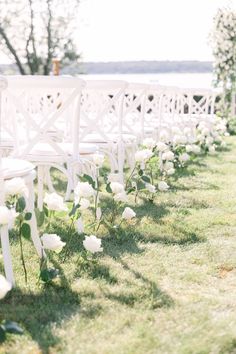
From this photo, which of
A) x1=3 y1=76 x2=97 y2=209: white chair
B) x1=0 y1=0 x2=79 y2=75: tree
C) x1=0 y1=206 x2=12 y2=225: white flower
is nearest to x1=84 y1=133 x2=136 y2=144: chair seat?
x1=3 y1=76 x2=97 y2=209: white chair

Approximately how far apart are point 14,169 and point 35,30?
86.6ft

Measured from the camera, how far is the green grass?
2.38 meters

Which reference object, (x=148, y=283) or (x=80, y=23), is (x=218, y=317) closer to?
(x=148, y=283)

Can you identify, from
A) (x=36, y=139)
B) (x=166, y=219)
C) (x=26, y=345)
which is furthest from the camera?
(x=166, y=219)

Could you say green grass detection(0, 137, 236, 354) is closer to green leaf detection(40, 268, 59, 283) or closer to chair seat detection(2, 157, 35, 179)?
green leaf detection(40, 268, 59, 283)

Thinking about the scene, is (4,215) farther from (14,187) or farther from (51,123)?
(51,123)

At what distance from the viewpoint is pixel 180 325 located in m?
2.55

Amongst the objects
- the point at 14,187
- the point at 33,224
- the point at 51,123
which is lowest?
the point at 33,224

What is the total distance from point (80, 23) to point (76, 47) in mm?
1841

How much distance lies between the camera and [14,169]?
304 cm

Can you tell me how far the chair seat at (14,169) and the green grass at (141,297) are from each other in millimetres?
581

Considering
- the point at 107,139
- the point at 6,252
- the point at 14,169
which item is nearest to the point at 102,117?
the point at 107,139

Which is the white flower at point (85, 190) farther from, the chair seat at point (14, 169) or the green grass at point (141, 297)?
the green grass at point (141, 297)

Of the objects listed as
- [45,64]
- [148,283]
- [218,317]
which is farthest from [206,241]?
[45,64]
